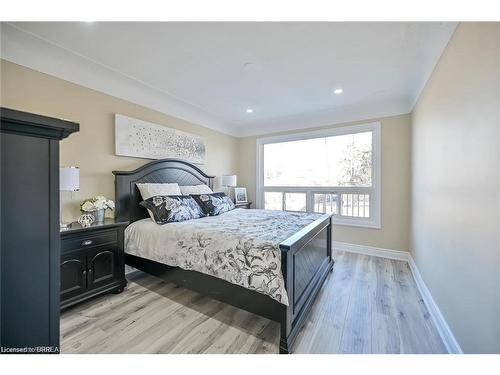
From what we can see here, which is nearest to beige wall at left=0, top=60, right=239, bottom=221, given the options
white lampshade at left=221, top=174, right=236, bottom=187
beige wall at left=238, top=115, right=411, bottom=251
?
white lampshade at left=221, top=174, right=236, bottom=187

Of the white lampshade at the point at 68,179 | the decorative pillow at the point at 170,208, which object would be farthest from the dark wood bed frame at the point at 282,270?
the white lampshade at the point at 68,179

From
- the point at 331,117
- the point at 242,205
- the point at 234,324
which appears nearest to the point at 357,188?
the point at 331,117

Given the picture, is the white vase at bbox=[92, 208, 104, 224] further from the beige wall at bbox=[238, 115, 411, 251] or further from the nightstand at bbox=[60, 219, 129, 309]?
the beige wall at bbox=[238, 115, 411, 251]

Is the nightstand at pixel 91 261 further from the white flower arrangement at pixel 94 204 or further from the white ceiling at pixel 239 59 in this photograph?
the white ceiling at pixel 239 59

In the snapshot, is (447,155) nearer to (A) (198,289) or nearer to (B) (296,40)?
(B) (296,40)

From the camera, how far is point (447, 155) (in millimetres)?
1719

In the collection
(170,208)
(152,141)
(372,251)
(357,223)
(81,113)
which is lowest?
(372,251)

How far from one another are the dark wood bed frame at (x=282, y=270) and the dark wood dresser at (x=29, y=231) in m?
1.24

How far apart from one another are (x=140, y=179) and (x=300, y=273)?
2.40m

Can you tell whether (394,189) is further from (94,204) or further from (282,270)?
(94,204)

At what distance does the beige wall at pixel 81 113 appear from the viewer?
201 cm

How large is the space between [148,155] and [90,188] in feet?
2.82

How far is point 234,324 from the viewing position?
1.85 meters
